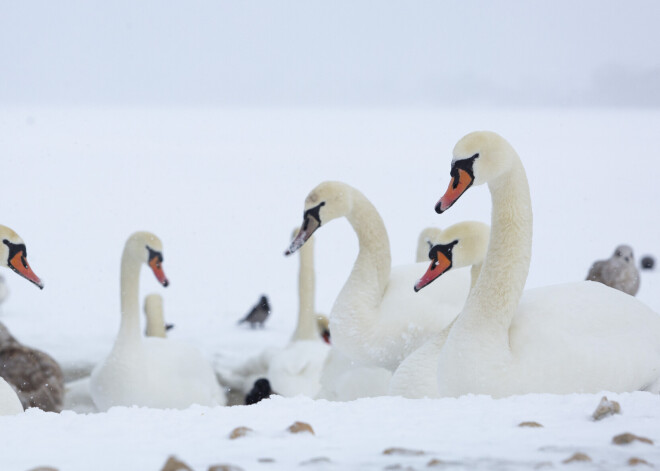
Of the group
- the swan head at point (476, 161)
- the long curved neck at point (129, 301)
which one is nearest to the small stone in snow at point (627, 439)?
the swan head at point (476, 161)

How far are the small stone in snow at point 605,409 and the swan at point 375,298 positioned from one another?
7.25 ft

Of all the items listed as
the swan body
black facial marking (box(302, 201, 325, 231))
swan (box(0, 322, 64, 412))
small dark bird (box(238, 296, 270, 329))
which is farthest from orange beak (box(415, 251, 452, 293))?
small dark bird (box(238, 296, 270, 329))

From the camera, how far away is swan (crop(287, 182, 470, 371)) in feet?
16.2

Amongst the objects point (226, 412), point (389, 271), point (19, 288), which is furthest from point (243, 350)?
point (226, 412)

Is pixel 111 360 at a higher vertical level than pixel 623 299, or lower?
lower

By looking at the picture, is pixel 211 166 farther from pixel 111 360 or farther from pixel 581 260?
pixel 111 360

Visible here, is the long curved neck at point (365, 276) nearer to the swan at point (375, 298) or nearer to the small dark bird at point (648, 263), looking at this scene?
the swan at point (375, 298)

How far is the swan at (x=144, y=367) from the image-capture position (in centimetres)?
615

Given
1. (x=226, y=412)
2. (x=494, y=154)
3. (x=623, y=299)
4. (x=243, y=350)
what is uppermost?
(x=494, y=154)

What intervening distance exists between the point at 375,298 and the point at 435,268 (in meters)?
1.02

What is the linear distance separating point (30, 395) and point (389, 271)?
2395 millimetres

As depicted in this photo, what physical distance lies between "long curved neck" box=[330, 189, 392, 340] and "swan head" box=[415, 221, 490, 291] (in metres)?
0.79

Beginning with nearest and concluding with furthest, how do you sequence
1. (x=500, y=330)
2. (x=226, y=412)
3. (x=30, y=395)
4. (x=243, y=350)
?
(x=226, y=412), (x=500, y=330), (x=30, y=395), (x=243, y=350)

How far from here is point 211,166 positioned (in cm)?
2820
